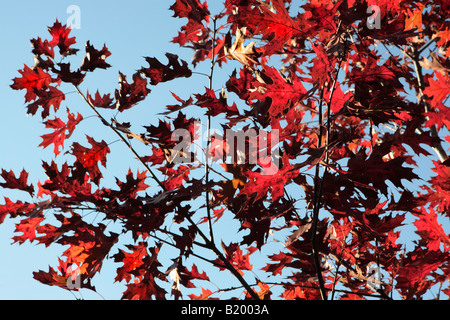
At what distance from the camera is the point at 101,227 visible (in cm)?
215

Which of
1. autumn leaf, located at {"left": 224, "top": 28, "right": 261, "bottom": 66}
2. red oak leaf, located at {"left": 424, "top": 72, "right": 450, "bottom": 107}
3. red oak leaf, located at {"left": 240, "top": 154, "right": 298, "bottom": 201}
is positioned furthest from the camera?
red oak leaf, located at {"left": 424, "top": 72, "right": 450, "bottom": 107}

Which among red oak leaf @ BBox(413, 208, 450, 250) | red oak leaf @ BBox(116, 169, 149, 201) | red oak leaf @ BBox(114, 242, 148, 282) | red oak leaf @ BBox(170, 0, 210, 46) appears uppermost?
red oak leaf @ BBox(170, 0, 210, 46)

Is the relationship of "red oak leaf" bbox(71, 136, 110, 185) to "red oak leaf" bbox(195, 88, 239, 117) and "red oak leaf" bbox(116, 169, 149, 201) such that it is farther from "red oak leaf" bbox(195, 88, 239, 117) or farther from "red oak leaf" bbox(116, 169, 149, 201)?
"red oak leaf" bbox(195, 88, 239, 117)

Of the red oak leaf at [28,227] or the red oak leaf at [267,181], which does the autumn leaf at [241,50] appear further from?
the red oak leaf at [28,227]

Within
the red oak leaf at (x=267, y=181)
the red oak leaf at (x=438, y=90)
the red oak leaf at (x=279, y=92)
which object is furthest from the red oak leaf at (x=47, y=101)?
the red oak leaf at (x=438, y=90)

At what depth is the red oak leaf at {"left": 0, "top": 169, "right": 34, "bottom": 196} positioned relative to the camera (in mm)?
2600

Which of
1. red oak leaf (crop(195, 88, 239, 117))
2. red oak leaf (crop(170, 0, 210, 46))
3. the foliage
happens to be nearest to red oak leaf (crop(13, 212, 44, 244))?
the foliage

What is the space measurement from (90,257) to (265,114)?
121 cm

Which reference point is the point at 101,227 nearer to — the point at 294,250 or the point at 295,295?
the point at 294,250

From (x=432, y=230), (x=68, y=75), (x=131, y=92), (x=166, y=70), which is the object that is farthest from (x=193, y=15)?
(x=432, y=230)

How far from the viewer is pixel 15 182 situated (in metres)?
2.60

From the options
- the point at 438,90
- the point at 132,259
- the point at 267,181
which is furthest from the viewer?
the point at 438,90

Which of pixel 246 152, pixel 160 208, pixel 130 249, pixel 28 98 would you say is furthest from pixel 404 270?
pixel 28 98

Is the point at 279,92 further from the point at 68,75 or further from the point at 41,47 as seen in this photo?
the point at 41,47
